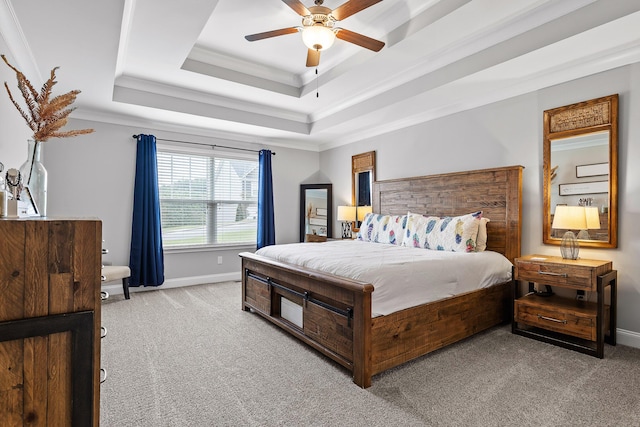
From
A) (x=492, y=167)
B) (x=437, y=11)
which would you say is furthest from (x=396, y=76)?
(x=492, y=167)

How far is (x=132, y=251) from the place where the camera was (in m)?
4.61

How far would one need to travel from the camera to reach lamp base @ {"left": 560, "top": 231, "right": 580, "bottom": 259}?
9.51ft

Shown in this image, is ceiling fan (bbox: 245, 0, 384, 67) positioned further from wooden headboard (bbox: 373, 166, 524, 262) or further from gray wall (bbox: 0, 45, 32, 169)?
wooden headboard (bbox: 373, 166, 524, 262)

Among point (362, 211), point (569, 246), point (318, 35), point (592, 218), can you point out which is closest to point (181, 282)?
point (362, 211)

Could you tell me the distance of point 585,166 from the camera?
3018 mm

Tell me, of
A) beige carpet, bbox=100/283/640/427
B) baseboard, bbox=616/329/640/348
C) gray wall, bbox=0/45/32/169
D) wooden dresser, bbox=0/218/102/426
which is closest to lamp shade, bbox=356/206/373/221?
beige carpet, bbox=100/283/640/427

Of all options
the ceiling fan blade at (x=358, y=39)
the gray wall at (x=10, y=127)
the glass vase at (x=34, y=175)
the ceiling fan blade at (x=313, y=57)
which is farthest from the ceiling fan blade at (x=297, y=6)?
the gray wall at (x=10, y=127)

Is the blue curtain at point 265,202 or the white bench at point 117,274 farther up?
the blue curtain at point 265,202

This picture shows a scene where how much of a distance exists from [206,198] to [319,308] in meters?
3.45

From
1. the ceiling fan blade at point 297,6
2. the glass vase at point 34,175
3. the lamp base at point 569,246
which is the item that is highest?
the ceiling fan blade at point 297,6

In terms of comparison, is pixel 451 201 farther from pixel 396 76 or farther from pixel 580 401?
pixel 580 401

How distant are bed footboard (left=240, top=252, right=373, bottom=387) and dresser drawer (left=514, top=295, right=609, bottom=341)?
5.51 ft

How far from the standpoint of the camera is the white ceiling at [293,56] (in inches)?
96.2

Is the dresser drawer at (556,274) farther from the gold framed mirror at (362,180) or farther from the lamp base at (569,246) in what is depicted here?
the gold framed mirror at (362,180)
